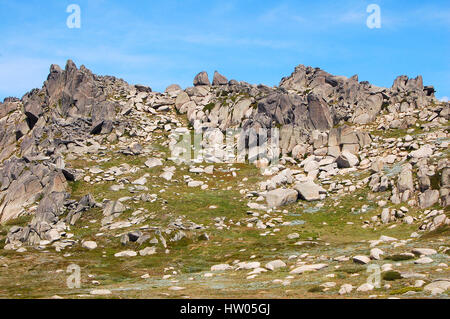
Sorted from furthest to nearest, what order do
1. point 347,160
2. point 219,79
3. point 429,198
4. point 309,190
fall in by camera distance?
point 219,79 < point 347,160 < point 309,190 < point 429,198

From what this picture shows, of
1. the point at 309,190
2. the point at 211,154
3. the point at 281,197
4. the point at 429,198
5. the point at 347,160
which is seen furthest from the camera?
the point at 211,154

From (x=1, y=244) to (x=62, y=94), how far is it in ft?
213

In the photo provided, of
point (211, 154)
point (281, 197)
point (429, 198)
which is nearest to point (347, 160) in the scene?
point (281, 197)

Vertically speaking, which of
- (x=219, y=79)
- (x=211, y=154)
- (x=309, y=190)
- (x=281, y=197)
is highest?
(x=219, y=79)

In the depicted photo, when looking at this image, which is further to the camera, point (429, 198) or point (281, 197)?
point (281, 197)

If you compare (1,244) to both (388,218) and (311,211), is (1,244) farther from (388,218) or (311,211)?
(388,218)

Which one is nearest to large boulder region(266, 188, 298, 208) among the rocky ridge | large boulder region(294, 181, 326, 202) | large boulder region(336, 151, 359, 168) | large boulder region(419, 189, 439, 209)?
the rocky ridge

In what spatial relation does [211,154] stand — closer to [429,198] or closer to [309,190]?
[309,190]

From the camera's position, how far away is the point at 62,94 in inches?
4215

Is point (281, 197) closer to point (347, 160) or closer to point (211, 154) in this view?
point (347, 160)

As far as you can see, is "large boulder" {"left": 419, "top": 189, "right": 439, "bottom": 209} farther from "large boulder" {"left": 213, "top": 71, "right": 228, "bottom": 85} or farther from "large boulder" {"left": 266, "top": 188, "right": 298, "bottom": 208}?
"large boulder" {"left": 213, "top": 71, "right": 228, "bottom": 85}

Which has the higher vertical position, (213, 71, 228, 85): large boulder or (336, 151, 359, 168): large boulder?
(213, 71, 228, 85): large boulder

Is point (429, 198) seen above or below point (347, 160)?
below

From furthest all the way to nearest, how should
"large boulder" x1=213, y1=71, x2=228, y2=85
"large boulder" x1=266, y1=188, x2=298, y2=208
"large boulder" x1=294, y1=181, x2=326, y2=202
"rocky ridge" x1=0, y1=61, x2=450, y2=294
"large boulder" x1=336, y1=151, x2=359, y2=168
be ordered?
"large boulder" x1=213, y1=71, x2=228, y2=85 < "large boulder" x1=336, y1=151, x2=359, y2=168 < "large boulder" x1=294, y1=181, x2=326, y2=202 < "large boulder" x1=266, y1=188, x2=298, y2=208 < "rocky ridge" x1=0, y1=61, x2=450, y2=294
